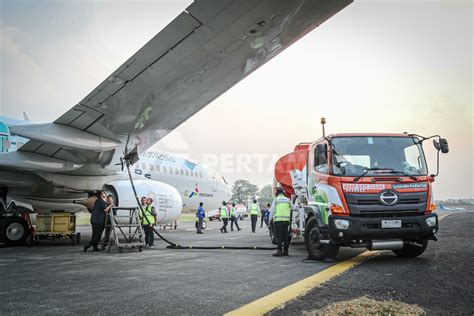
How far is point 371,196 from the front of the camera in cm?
698

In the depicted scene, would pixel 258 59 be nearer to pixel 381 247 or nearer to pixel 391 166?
pixel 391 166

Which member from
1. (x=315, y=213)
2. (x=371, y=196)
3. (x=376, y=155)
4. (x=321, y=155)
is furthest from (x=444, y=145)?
(x=315, y=213)

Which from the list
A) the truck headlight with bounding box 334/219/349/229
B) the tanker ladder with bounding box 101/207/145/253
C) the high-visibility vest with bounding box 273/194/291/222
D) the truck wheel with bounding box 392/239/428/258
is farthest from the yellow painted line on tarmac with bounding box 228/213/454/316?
the tanker ladder with bounding box 101/207/145/253

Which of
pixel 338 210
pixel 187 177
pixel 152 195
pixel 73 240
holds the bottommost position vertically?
pixel 73 240

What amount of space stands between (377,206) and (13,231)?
396 inches

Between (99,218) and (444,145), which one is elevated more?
(444,145)

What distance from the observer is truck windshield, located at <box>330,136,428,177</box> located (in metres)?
7.45

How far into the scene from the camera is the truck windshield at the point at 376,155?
24.4 ft

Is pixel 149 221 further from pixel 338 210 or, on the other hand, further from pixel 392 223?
pixel 392 223

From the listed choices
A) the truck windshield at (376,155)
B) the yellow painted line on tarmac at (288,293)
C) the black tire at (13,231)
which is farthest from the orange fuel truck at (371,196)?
the black tire at (13,231)

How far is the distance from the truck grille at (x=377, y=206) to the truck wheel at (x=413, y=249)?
2.66 feet

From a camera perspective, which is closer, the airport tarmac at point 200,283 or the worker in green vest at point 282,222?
the airport tarmac at point 200,283

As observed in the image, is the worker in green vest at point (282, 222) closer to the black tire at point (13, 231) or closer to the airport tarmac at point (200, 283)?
the airport tarmac at point (200, 283)

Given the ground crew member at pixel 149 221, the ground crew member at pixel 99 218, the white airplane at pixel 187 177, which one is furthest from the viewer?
the white airplane at pixel 187 177
